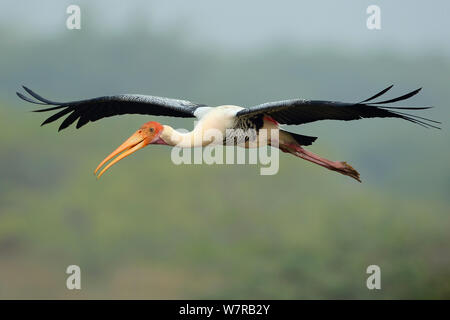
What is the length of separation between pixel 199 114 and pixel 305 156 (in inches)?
56.8

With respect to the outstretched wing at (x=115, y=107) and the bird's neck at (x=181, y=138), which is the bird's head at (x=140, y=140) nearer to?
the bird's neck at (x=181, y=138)

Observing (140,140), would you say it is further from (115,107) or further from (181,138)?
(115,107)

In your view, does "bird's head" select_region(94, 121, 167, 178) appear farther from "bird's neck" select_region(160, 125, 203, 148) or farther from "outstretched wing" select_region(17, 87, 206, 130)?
"outstretched wing" select_region(17, 87, 206, 130)

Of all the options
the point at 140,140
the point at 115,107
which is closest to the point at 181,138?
the point at 140,140

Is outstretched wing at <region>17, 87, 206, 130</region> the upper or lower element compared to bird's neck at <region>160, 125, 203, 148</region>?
upper

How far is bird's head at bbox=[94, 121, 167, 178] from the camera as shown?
945cm

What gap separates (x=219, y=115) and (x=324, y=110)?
1.30m

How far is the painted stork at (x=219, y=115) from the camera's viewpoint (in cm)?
857

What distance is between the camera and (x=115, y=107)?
34.0 ft

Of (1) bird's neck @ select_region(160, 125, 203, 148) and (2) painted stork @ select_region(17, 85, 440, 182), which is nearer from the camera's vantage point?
(2) painted stork @ select_region(17, 85, 440, 182)

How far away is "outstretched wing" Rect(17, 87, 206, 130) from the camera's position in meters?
10.0

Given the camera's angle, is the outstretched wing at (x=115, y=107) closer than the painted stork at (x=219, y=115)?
No

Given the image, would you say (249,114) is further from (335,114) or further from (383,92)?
(383,92)

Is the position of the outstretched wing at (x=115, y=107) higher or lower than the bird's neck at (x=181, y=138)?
higher
